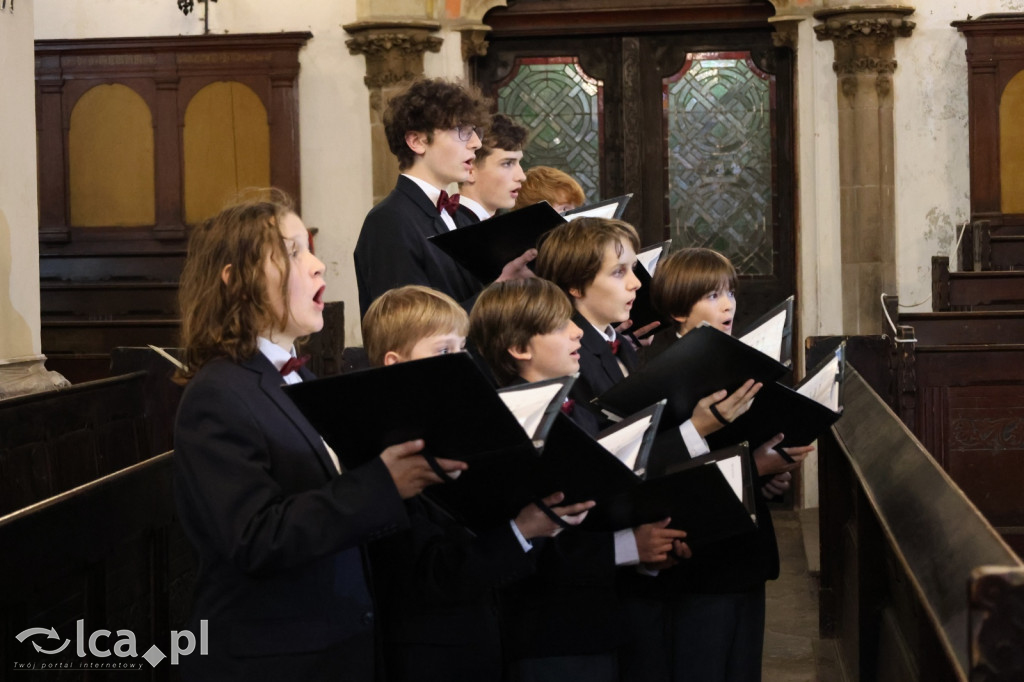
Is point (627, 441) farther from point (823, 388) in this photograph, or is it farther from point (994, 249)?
point (994, 249)

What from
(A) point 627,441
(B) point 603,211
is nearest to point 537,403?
(A) point 627,441

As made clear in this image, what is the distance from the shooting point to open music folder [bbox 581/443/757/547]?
7.11 feet

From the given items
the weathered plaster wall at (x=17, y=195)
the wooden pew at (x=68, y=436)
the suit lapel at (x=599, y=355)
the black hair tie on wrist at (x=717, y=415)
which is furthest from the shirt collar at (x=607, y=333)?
the weathered plaster wall at (x=17, y=195)

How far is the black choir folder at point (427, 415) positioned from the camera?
1601 millimetres

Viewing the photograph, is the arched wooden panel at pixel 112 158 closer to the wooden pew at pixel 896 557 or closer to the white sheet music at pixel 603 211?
the wooden pew at pixel 896 557

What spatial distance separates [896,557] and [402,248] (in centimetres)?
130

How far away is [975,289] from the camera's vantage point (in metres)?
6.81

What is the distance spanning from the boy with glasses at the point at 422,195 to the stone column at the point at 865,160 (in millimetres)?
4977

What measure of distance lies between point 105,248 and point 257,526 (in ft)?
22.9

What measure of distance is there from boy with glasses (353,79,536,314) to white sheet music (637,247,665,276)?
420 mm

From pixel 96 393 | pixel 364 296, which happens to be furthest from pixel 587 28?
pixel 364 296

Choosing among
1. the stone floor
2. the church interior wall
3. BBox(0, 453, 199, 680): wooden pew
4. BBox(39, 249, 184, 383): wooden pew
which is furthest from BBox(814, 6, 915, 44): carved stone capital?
BBox(0, 453, 199, 680): wooden pew

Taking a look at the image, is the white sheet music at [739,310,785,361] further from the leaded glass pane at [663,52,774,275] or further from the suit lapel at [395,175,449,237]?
the leaded glass pane at [663,52,774,275]

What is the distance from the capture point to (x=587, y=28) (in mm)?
8094
